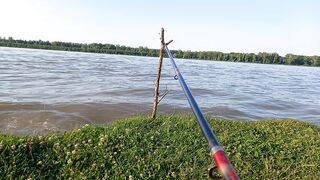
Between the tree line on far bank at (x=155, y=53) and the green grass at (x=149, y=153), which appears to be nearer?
the green grass at (x=149, y=153)

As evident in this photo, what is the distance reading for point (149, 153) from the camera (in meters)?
5.77

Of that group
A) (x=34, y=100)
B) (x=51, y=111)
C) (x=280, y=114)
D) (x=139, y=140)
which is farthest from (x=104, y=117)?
(x=280, y=114)

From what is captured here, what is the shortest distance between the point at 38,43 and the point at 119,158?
248 feet

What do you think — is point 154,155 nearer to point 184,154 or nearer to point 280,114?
point 184,154

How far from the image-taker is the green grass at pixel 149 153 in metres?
5.17

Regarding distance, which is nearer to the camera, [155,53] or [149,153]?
[149,153]

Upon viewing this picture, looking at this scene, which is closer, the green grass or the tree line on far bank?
the green grass

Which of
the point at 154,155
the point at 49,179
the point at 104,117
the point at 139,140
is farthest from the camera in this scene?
the point at 104,117

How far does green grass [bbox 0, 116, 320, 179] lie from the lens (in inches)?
204

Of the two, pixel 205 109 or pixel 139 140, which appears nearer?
pixel 139 140

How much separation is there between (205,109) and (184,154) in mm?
7414

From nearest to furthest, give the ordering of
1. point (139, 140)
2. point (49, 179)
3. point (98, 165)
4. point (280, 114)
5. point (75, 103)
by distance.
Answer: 1. point (49, 179)
2. point (98, 165)
3. point (139, 140)
4. point (75, 103)
5. point (280, 114)

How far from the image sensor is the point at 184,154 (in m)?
5.92

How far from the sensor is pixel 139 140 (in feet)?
20.5
